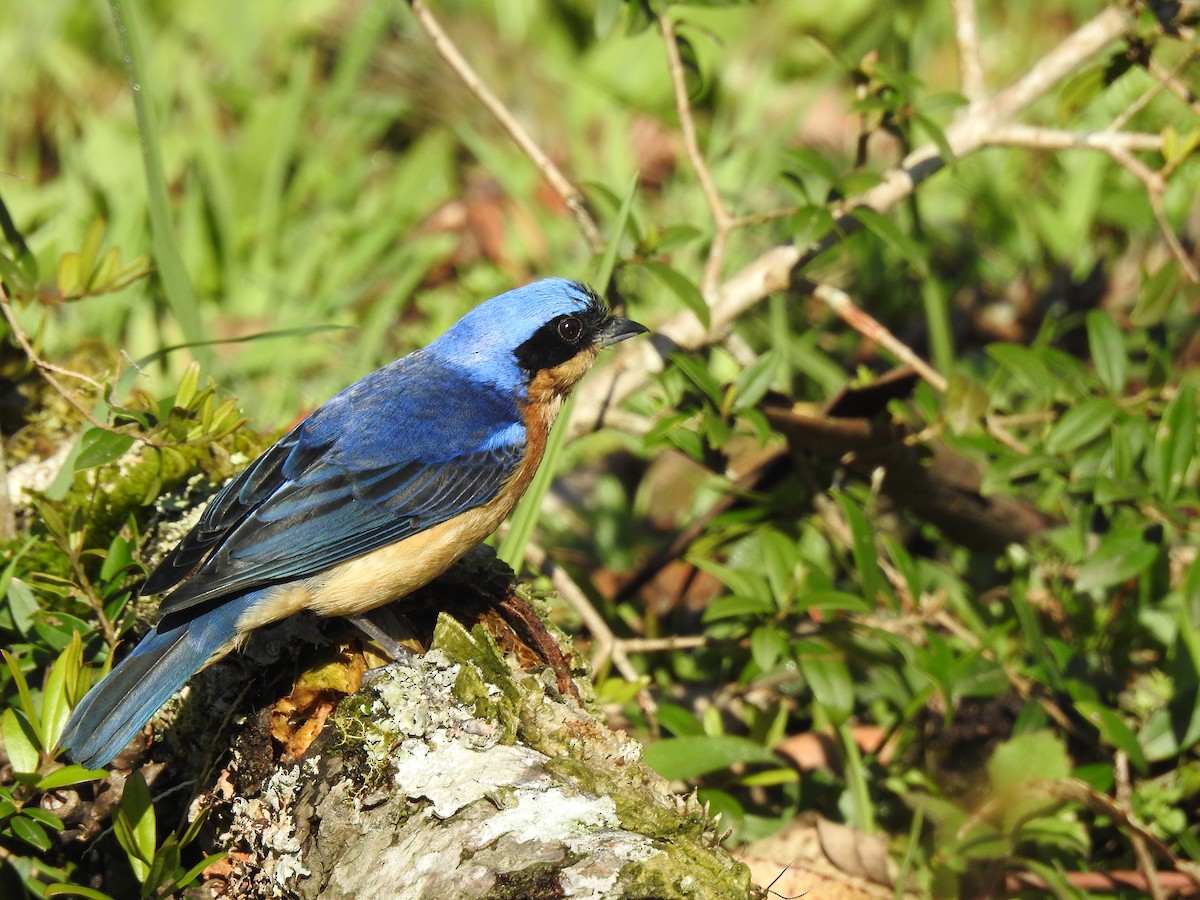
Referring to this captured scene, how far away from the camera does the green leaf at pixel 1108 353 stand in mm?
3924

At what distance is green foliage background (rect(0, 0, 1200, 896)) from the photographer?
3.56 meters

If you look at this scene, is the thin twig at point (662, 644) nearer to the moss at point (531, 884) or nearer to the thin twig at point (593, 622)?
the thin twig at point (593, 622)

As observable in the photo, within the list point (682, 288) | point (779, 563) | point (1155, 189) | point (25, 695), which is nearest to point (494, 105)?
point (682, 288)

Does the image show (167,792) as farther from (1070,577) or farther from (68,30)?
(68,30)

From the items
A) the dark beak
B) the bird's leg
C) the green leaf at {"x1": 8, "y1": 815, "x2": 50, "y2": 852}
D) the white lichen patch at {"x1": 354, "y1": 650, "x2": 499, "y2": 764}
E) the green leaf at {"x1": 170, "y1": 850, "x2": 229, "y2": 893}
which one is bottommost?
the green leaf at {"x1": 170, "y1": 850, "x2": 229, "y2": 893}

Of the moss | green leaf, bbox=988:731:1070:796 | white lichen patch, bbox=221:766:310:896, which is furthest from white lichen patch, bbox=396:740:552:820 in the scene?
green leaf, bbox=988:731:1070:796

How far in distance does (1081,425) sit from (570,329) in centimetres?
161

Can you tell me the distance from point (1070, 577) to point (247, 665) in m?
2.94

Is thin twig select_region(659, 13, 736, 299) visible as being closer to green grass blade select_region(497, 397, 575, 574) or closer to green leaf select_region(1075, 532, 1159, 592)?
green grass blade select_region(497, 397, 575, 574)

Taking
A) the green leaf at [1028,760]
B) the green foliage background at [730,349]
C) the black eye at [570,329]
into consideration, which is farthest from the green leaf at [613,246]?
the green leaf at [1028,760]

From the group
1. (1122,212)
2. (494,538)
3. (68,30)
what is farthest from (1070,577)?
(68,30)

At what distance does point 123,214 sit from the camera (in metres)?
5.78

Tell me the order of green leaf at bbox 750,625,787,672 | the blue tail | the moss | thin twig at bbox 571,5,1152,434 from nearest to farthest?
the moss
the blue tail
green leaf at bbox 750,625,787,672
thin twig at bbox 571,5,1152,434

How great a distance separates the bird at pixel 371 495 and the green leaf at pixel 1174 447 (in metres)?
1.61
